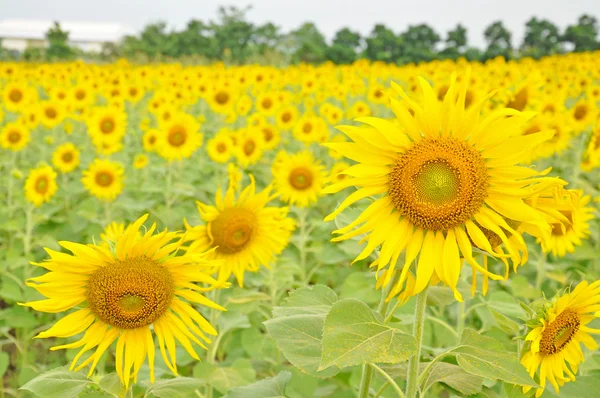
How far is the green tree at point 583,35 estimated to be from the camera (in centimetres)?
2050

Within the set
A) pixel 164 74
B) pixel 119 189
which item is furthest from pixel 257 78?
Result: pixel 119 189

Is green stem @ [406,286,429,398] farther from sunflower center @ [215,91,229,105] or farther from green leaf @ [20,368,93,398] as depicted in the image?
sunflower center @ [215,91,229,105]

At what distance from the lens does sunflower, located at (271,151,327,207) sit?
4559 millimetres

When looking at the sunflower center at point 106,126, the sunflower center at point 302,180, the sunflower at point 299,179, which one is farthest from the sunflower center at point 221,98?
the sunflower center at point 302,180

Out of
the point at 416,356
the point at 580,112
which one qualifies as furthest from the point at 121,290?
the point at 580,112

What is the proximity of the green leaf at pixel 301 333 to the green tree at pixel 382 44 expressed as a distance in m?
19.0

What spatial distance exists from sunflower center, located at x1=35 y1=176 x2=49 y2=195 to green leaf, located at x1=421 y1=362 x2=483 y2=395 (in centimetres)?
409

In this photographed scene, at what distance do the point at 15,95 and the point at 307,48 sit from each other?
13.4 meters

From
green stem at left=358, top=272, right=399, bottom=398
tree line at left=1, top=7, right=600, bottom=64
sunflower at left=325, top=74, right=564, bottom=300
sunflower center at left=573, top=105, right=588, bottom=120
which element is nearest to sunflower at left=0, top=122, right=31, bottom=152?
green stem at left=358, top=272, right=399, bottom=398

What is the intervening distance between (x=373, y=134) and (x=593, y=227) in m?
3.84

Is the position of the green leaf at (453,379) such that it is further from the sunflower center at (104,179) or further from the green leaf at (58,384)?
the sunflower center at (104,179)

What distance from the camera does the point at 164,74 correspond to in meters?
11.6

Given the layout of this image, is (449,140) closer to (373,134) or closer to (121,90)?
(373,134)

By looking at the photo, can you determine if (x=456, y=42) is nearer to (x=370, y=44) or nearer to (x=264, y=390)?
(x=370, y=44)
